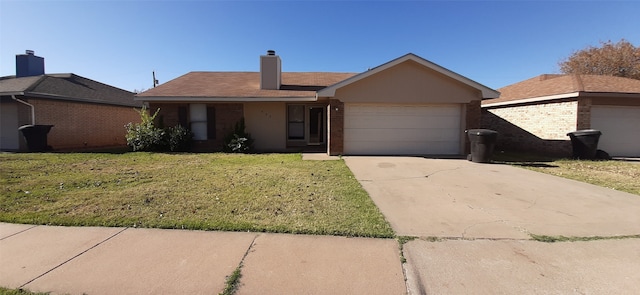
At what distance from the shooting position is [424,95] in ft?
37.5

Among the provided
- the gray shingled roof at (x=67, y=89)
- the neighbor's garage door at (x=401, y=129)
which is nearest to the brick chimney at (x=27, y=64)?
the gray shingled roof at (x=67, y=89)

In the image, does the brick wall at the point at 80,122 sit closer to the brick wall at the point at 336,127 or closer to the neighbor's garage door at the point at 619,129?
the brick wall at the point at 336,127

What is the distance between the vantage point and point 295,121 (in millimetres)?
14945

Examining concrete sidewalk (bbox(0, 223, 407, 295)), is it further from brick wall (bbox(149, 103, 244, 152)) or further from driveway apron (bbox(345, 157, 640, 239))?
brick wall (bbox(149, 103, 244, 152))

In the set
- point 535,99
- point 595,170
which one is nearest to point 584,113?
point 535,99

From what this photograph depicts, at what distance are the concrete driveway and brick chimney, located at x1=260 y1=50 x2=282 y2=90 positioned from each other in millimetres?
8586

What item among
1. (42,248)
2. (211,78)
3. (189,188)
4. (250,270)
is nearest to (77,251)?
(42,248)

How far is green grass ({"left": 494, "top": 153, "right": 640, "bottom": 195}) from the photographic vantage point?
6875 millimetres

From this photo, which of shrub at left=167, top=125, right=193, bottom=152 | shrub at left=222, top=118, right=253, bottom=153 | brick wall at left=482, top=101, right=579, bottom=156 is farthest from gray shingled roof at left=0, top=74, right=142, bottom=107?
brick wall at left=482, top=101, right=579, bottom=156

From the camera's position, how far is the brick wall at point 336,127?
1132 cm

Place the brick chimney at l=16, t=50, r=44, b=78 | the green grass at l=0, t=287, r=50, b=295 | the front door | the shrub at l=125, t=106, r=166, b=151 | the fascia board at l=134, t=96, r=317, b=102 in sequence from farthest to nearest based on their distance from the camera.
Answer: the brick chimney at l=16, t=50, r=44, b=78, the front door, the shrub at l=125, t=106, r=166, b=151, the fascia board at l=134, t=96, r=317, b=102, the green grass at l=0, t=287, r=50, b=295

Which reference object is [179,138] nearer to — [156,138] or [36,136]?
[156,138]

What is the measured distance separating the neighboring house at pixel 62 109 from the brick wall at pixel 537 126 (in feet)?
68.4

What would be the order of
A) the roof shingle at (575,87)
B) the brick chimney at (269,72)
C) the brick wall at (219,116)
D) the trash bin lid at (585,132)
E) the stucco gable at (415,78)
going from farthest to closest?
the brick chimney at (269,72) < the brick wall at (219,116) < the roof shingle at (575,87) < the stucco gable at (415,78) < the trash bin lid at (585,132)
